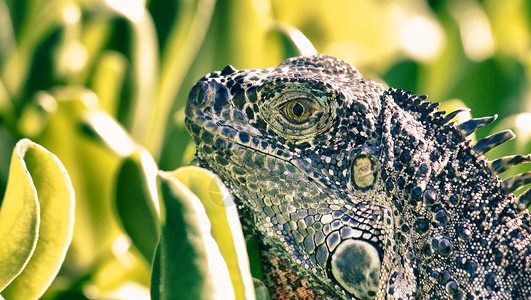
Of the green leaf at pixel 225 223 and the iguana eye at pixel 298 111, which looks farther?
the iguana eye at pixel 298 111

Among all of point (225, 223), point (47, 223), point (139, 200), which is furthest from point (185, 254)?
point (139, 200)

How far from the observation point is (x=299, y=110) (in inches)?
73.6

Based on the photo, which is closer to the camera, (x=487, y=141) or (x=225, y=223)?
(x=225, y=223)

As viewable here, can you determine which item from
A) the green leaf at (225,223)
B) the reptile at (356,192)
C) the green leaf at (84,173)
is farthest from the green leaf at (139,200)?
the green leaf at (225,223)

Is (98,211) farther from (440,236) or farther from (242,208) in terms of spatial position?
(440,236)

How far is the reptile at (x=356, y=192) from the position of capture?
178 centimetres

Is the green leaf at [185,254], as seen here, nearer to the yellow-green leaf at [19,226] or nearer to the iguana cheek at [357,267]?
the yellow-green leaf at [19,226]

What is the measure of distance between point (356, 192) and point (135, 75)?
160 cm

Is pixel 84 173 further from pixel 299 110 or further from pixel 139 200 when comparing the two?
pixel 299 110

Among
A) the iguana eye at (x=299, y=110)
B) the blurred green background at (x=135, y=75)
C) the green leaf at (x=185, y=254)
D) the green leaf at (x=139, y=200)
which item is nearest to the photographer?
the green leaf at (x=185, y=254)

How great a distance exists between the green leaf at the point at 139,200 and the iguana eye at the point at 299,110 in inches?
21.2

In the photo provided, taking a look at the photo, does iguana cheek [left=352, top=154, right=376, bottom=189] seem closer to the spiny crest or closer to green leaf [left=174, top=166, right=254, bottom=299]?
the spiny crest

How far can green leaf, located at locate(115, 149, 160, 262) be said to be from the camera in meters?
2.08

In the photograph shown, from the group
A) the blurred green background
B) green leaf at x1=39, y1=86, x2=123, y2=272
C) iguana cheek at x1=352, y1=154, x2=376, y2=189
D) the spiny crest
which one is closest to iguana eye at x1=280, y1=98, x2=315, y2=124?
iguana cheek at x1=352, y1=154, x2=376, y2=189
